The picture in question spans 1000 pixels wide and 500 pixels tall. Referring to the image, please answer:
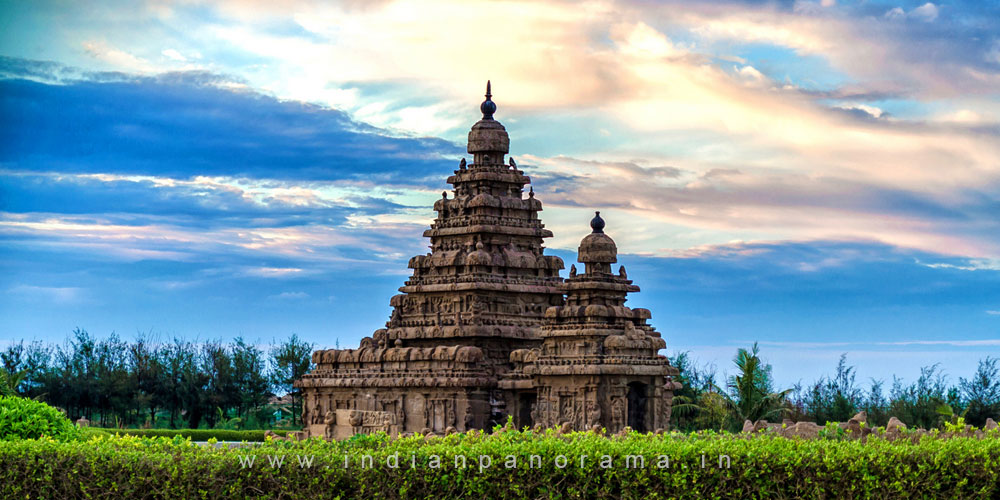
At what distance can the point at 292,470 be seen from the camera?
→ 22.6 meters

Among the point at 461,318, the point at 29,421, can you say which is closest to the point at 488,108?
the point at 461,318

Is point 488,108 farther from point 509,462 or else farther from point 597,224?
point 509,462

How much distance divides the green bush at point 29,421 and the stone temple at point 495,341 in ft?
53.7

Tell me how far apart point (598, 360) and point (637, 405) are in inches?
89.5

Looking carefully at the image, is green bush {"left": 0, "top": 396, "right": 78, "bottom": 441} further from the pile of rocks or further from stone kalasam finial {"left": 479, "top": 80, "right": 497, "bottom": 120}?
stone kalasam finial {"left": 479, "top": 80, "right": 497, "bottom": 120}

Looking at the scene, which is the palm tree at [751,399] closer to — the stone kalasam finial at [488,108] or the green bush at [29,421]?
the stone kalasam finial at [488,108]

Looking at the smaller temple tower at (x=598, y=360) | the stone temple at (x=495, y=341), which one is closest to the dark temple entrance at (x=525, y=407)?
the stone temple at (x=495, y=341)

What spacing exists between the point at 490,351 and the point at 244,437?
12.1m

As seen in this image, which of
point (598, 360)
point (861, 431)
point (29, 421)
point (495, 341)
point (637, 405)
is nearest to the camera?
point (861, 431)

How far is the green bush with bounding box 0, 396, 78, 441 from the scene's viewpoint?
27.9m

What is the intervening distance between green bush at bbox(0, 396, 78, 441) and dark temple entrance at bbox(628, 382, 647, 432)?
21.0m

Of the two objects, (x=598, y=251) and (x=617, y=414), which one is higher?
(x=598, y=251)

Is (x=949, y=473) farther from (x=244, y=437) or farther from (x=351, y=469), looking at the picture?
(x=244, y=437)

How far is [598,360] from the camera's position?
44.5 m
